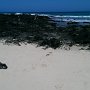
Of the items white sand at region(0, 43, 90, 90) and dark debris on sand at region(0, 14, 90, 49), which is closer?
white sand at region(0, 43, 90, 90)

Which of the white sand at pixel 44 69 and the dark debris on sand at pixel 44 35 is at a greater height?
the dark debris on sand at pixel 44 35

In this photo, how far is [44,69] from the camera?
21.6ft

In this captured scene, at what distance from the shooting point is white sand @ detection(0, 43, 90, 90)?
18.0 ft

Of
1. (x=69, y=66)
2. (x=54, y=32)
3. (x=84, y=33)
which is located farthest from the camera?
(x=54, y=32)

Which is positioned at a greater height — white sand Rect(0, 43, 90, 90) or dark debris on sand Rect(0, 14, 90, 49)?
dark debris on sand Rect(0, 14, 90, 49)

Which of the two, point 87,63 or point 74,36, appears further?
point 74,36

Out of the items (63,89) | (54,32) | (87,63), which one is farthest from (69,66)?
(54,32)

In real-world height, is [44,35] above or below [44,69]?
above

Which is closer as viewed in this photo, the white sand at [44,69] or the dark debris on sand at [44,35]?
the white sand at [44,69]

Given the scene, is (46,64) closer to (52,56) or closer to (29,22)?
(52,56)

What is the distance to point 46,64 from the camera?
707cm

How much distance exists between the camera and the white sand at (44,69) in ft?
18.0

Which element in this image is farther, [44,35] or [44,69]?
[44,35]

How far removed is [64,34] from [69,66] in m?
5.22
